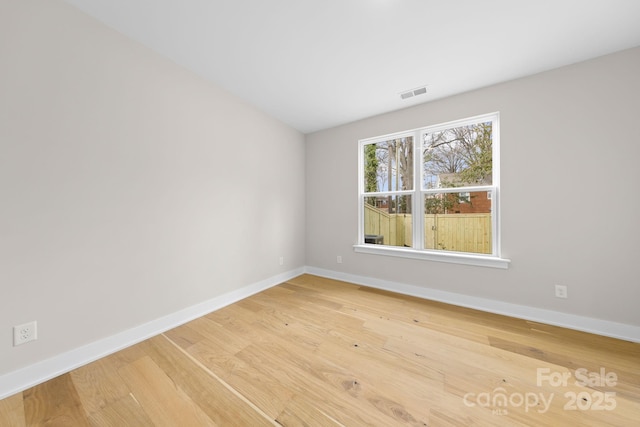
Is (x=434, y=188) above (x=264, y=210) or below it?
above

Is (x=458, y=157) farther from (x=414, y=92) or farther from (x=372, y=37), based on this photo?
(x=372, y=37)

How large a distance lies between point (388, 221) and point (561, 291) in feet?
6.02

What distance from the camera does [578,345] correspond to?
179 centimetres

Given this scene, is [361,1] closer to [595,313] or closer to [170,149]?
[170,149]

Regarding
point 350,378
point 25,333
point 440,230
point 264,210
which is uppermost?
A: point 264,210

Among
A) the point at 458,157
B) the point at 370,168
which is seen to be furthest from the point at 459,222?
the point at 370,168

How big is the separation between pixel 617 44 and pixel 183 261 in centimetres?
425

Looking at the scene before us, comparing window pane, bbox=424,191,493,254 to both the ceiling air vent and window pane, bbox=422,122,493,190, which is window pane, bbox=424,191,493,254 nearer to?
window pane, bbox=422,122,493,190

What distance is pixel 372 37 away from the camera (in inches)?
70.7

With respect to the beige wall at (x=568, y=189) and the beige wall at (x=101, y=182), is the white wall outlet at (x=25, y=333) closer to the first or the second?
the beige wall at (x=101, y=182)

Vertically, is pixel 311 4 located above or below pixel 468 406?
→ above

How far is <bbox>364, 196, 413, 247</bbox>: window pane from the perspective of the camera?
10.0ft

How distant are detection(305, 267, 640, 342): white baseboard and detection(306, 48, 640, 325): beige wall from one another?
49 mm

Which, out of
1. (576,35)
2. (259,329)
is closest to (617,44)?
(576,35)
